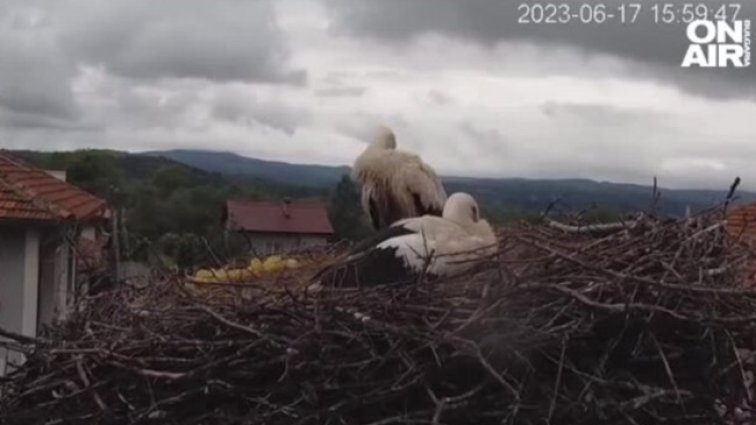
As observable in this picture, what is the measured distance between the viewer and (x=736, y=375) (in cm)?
238

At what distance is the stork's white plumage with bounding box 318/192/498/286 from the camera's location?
2.65 meters

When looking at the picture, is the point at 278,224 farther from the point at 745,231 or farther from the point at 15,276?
the point at 15,276

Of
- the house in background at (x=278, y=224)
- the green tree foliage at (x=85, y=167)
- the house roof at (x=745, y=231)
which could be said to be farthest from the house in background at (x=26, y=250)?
the house roof at (x=745, y=231)

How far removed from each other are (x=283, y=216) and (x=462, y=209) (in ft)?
10.3

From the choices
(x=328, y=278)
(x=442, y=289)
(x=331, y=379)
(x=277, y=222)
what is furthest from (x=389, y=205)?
(x=277, y=222)

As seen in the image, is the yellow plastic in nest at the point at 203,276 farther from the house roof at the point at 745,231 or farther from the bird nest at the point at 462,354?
the house roof at the point at 745,231

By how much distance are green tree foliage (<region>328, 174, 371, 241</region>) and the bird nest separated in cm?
93

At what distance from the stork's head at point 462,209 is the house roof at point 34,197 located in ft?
22.3

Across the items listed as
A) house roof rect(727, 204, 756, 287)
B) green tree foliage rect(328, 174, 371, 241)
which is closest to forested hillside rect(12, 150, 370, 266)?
green tree foliage rect(328, 174, 371, 241)

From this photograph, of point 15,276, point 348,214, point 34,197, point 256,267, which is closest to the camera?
point 256,267

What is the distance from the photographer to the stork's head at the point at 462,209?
2832 millimetres

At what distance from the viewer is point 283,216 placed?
19.5ft

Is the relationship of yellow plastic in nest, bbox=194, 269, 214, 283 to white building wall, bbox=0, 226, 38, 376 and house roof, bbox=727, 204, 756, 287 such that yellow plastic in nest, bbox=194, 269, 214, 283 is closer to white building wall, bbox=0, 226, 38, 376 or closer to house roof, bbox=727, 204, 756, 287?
house roof, bbox=727, 204, 756, 287

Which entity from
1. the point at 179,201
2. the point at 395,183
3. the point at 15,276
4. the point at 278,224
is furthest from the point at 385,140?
the point at 15,276
